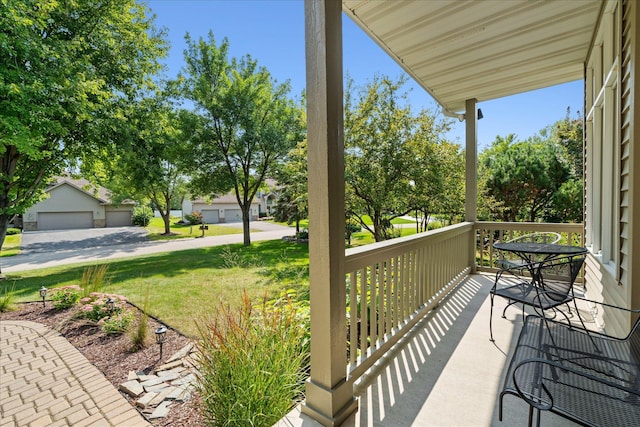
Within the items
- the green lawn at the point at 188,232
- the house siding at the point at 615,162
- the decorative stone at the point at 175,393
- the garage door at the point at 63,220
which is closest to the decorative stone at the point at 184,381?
the decorative stone at the point at 175,393

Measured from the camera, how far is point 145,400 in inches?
102

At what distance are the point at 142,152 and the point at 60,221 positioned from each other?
1996 centimetres

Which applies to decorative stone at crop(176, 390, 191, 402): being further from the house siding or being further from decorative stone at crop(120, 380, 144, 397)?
the house siding

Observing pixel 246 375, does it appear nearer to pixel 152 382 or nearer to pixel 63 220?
pixel 152 382

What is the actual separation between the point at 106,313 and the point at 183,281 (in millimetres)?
2605

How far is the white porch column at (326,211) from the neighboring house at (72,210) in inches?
996

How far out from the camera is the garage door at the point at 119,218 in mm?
25281

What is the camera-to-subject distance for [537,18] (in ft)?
8.20

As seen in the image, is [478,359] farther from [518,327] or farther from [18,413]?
[18,413]

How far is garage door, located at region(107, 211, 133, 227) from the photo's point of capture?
2528 cm

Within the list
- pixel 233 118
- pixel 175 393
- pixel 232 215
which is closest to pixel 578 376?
pixel 175 393

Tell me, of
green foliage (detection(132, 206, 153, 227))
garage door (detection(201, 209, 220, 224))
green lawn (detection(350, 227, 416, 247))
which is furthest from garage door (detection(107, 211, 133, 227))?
green lawn (detection(350, 227, 416, 247))

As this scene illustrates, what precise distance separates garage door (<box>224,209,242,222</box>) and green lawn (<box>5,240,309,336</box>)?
21.4 m

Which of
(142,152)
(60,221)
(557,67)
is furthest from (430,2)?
(60,221)
